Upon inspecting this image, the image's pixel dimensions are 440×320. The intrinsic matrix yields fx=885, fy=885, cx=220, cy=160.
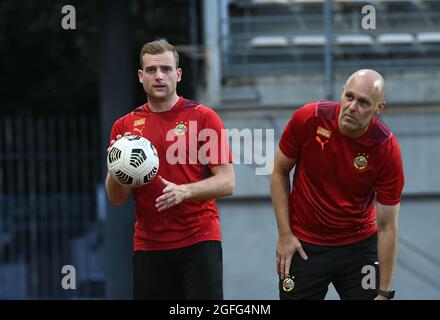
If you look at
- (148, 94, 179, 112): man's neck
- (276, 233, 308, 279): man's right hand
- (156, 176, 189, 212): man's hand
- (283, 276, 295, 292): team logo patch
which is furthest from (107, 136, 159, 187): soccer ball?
(283, 276, 295, 292): team logo patch

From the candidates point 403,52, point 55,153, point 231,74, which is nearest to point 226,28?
point 231,74

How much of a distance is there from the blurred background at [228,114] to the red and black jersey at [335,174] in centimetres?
308

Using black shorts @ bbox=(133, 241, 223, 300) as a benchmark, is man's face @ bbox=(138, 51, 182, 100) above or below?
above

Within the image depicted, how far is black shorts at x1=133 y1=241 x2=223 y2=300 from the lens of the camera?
18.4ft

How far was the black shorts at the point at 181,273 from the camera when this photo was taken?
5.61 m

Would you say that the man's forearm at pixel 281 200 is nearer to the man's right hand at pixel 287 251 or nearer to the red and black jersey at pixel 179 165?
the man's right hand at pixel 287 251

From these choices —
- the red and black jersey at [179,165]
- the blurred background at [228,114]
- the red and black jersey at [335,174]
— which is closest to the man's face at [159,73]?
the red and black jersey at [179,165]

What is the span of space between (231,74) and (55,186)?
11.2ft

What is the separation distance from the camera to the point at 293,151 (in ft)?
18.6

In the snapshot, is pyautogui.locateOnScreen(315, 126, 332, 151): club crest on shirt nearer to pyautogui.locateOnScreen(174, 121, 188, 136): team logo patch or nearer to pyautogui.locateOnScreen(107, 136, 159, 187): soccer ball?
pyautogui.locateOnScreen(174, 121, 188, 136): team logo patch

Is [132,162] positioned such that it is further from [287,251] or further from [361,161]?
[361,161]

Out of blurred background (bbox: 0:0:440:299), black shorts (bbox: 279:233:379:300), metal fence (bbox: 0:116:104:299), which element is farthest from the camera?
metal fence (bbox: 0:116:104:299)

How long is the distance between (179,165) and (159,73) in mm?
592
